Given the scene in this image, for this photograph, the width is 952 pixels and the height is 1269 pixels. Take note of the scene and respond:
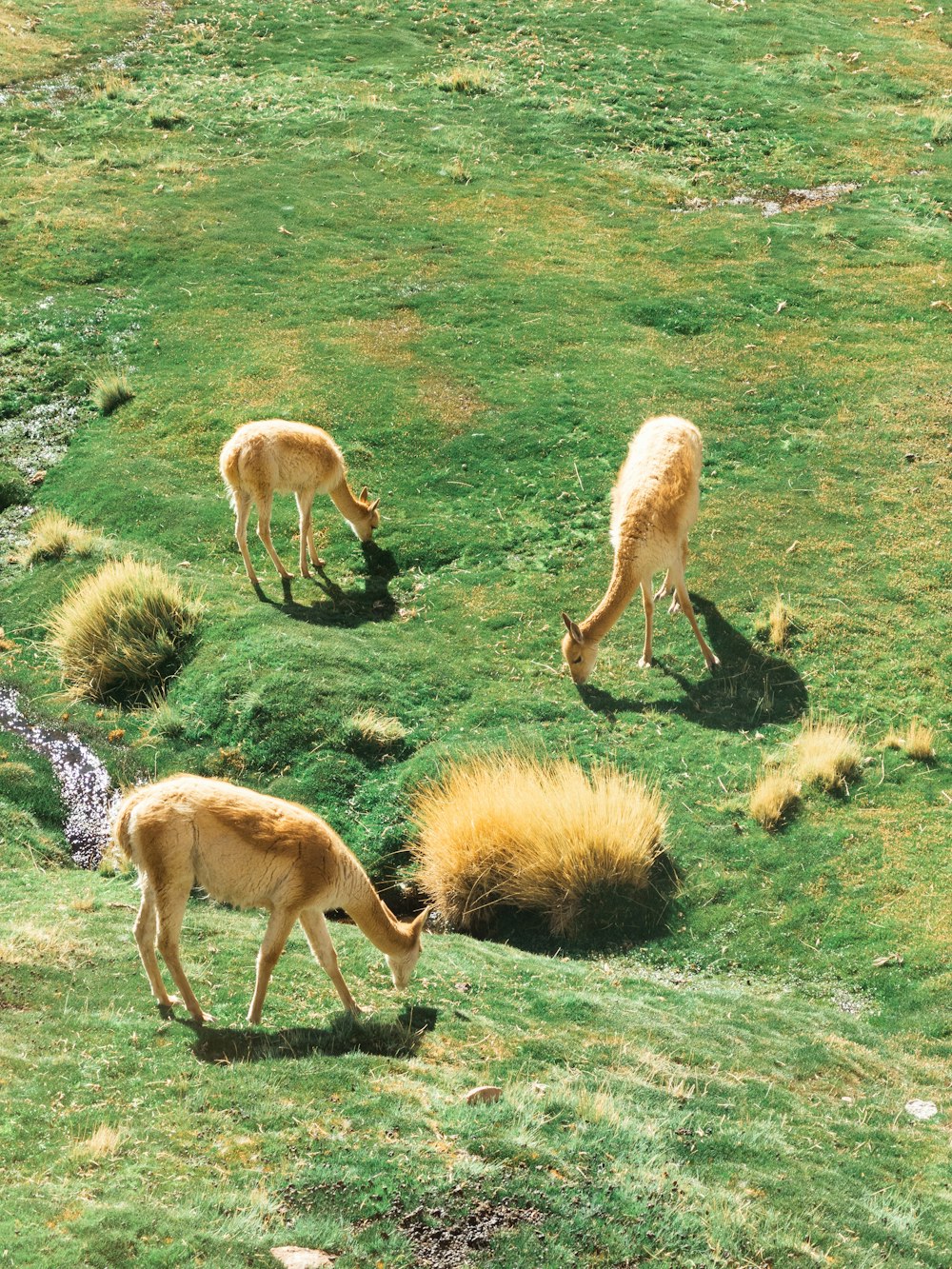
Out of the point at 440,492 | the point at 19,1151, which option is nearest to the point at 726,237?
the point at 440,492

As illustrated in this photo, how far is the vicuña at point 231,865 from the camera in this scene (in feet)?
25.3

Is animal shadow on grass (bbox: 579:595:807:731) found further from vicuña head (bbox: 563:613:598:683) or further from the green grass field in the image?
vicuña head (bbox: 563:613:598:683)

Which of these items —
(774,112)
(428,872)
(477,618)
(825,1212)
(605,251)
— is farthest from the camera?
(774,112)

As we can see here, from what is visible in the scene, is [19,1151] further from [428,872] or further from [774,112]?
[774,112]

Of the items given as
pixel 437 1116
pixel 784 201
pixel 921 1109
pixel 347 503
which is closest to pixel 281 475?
pixel 347 503

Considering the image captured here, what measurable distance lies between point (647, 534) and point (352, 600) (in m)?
4.08

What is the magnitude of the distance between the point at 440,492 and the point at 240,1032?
10.6 metres

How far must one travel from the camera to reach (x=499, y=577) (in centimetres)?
1573

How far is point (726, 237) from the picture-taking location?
23609 millimetres

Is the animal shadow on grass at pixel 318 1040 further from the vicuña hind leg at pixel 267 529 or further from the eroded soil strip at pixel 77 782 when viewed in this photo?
the vicuña hind leg at pixel 267 529

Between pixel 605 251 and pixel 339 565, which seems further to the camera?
pixel 605 251

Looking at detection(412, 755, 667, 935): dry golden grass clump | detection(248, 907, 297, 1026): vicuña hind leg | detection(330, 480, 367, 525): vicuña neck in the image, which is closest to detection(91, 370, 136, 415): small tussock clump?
detection(330, 480, 367, 525): vicuña neck

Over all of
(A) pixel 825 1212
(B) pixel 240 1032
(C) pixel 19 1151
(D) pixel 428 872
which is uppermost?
(C) pixel 19 1151

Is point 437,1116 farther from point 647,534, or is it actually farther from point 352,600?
point 352,600
